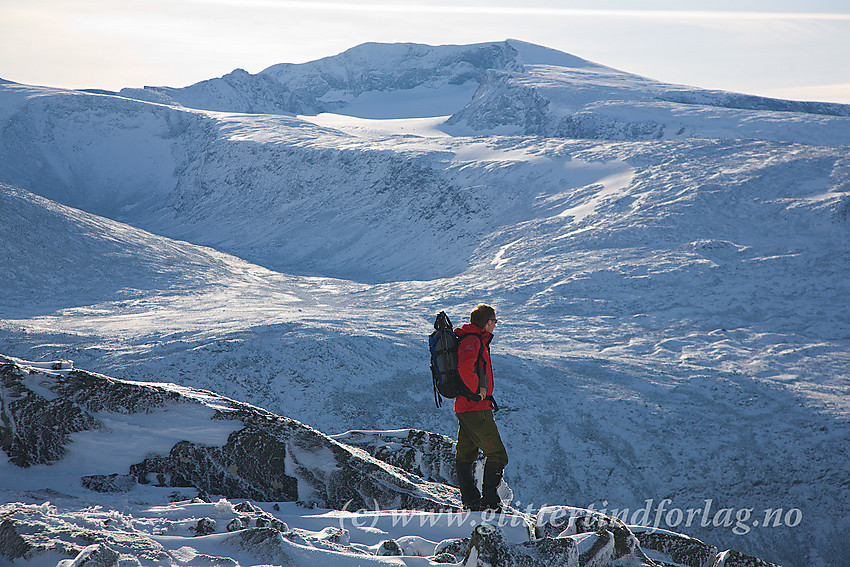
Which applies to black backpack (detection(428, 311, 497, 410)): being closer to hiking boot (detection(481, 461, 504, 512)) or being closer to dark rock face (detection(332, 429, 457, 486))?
hiking boot (detection(481, 461, 504, 512))

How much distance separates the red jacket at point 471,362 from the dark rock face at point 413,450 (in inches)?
128

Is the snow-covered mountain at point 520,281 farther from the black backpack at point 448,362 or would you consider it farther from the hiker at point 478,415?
the black backpack at point 448,362

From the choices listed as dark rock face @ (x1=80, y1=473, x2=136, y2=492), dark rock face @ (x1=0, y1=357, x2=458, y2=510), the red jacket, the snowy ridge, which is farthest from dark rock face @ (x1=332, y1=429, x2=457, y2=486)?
dark rock face @ (x1=80, y1=473, x2=136, y2=492)

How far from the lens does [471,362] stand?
6031 millimetres

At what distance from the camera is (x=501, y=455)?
20.4ft

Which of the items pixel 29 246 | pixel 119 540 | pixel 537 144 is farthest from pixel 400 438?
pixel 537 144

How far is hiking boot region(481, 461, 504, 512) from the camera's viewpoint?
623 centimetres

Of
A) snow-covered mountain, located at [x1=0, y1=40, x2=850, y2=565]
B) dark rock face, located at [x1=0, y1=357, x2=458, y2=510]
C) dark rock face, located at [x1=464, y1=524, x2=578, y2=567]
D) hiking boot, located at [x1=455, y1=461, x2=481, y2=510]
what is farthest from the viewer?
snow-covered mountain, located at [x1=0, y1=40, x2=850, y2=565]

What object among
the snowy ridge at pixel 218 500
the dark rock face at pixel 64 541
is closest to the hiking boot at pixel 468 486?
the snowy ridge at pixel 218 500

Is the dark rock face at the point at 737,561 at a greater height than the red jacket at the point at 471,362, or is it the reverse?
the red jacket at the point at 471,362

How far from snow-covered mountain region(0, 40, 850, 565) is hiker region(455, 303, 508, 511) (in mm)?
9376

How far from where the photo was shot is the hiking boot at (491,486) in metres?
6.23

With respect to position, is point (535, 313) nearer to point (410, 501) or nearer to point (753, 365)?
point (753, 365)

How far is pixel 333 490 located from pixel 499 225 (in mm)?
35679
